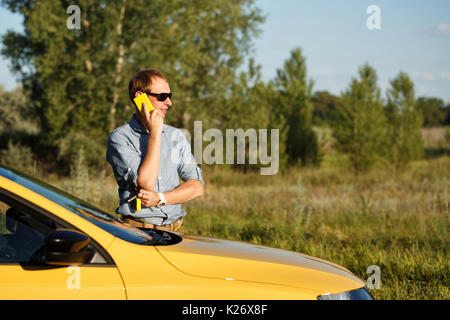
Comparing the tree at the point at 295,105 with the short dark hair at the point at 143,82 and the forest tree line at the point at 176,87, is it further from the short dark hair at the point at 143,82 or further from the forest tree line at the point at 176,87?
the short dark hair at the point at 143,82

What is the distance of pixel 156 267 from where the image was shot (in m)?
2.38

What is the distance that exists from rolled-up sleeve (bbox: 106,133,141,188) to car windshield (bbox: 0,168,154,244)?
0.35m

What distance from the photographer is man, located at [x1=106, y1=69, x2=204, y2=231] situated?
3.30 metres

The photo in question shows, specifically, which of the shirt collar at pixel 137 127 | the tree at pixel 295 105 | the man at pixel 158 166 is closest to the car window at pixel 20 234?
the man at pixel 158 166

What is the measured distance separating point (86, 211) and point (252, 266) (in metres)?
0.98

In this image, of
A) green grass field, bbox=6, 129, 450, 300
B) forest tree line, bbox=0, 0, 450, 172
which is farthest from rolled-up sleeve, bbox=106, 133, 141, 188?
forest tree line, bbox=0, 0, 450, 172

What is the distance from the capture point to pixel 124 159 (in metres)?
3.35

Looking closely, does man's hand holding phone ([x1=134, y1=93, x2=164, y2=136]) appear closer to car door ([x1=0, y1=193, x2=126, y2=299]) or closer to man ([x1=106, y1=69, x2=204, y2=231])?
man ([x1=106, y1=69, x2=204, y2=231])

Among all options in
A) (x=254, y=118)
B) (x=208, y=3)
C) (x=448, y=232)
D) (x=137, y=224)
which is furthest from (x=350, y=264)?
(x=208, y=3)

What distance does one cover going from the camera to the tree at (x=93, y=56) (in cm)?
2089

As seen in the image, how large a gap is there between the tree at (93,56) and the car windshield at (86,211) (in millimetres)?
17576

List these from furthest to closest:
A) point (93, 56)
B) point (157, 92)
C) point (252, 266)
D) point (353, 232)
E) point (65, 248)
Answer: point (93, 56) < point (353, 232) < point (157, 92) < point (252, 266) < point (65, 248)

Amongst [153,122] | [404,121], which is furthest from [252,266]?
[404,121]

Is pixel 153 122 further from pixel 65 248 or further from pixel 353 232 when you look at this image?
pixel 353 232
